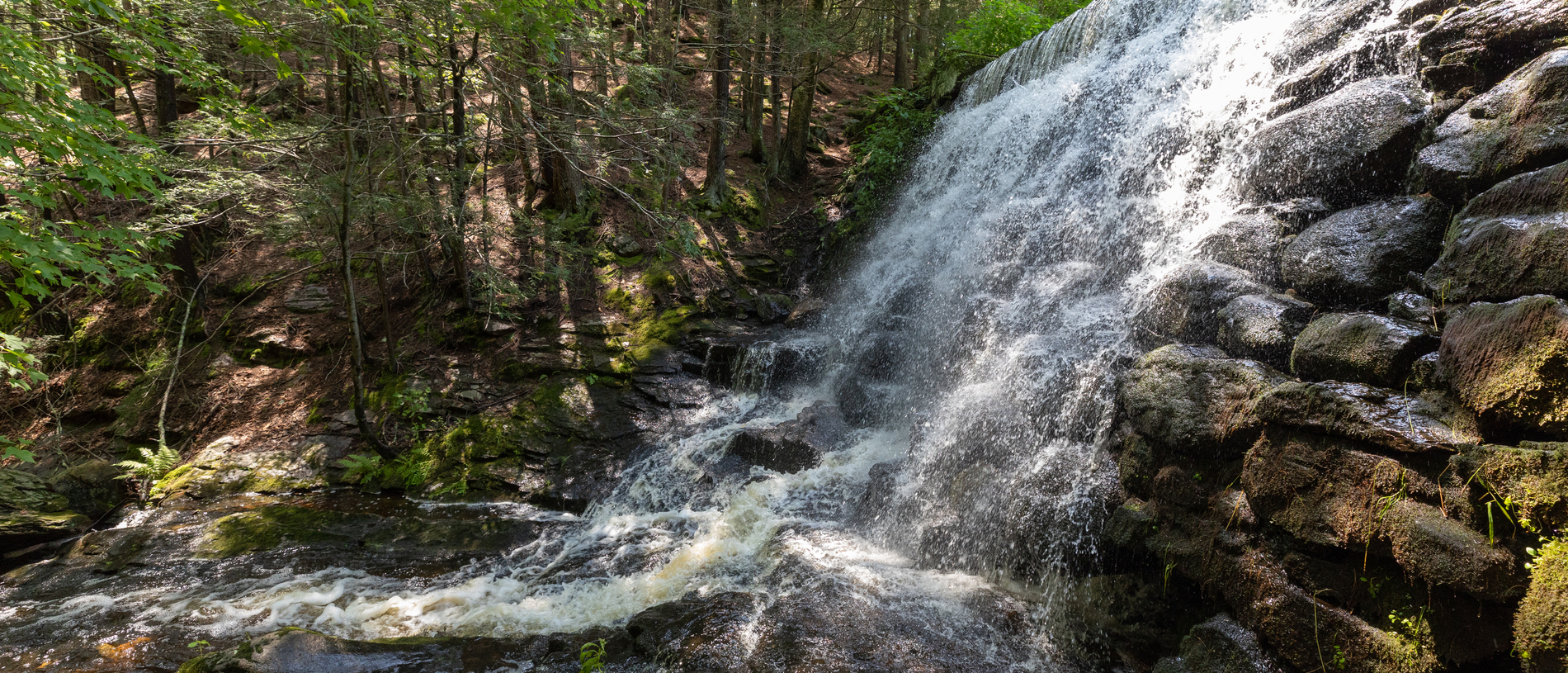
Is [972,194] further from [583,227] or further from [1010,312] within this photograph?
[583,227]

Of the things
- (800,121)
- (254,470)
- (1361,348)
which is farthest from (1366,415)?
(800,121)

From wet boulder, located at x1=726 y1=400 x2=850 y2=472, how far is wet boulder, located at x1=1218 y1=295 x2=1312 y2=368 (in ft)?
13.3

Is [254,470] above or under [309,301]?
under

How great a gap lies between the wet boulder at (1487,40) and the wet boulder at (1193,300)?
252 cm

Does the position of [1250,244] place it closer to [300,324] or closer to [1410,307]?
[1410,307]

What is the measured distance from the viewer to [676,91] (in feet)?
39.1

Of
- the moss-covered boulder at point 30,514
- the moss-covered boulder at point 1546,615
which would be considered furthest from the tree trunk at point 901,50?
the moss-covered boulder at point 30,514

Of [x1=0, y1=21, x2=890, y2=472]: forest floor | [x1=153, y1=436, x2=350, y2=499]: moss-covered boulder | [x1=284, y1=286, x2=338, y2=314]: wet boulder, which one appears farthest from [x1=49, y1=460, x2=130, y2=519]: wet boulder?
[x1=284, y1=286, x2=338, y2=314]: wet boulder

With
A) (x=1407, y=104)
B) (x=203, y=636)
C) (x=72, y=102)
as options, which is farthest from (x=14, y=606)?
(x=1407, y=104)

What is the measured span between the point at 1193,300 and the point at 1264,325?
68cm

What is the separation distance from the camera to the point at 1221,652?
3.93 metres

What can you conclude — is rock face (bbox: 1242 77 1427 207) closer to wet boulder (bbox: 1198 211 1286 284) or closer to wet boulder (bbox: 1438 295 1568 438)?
wet boulder (bbox: 1198 211 1286 284)

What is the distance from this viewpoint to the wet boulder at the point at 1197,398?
443 cm

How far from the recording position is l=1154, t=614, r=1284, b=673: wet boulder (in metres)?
3.81
